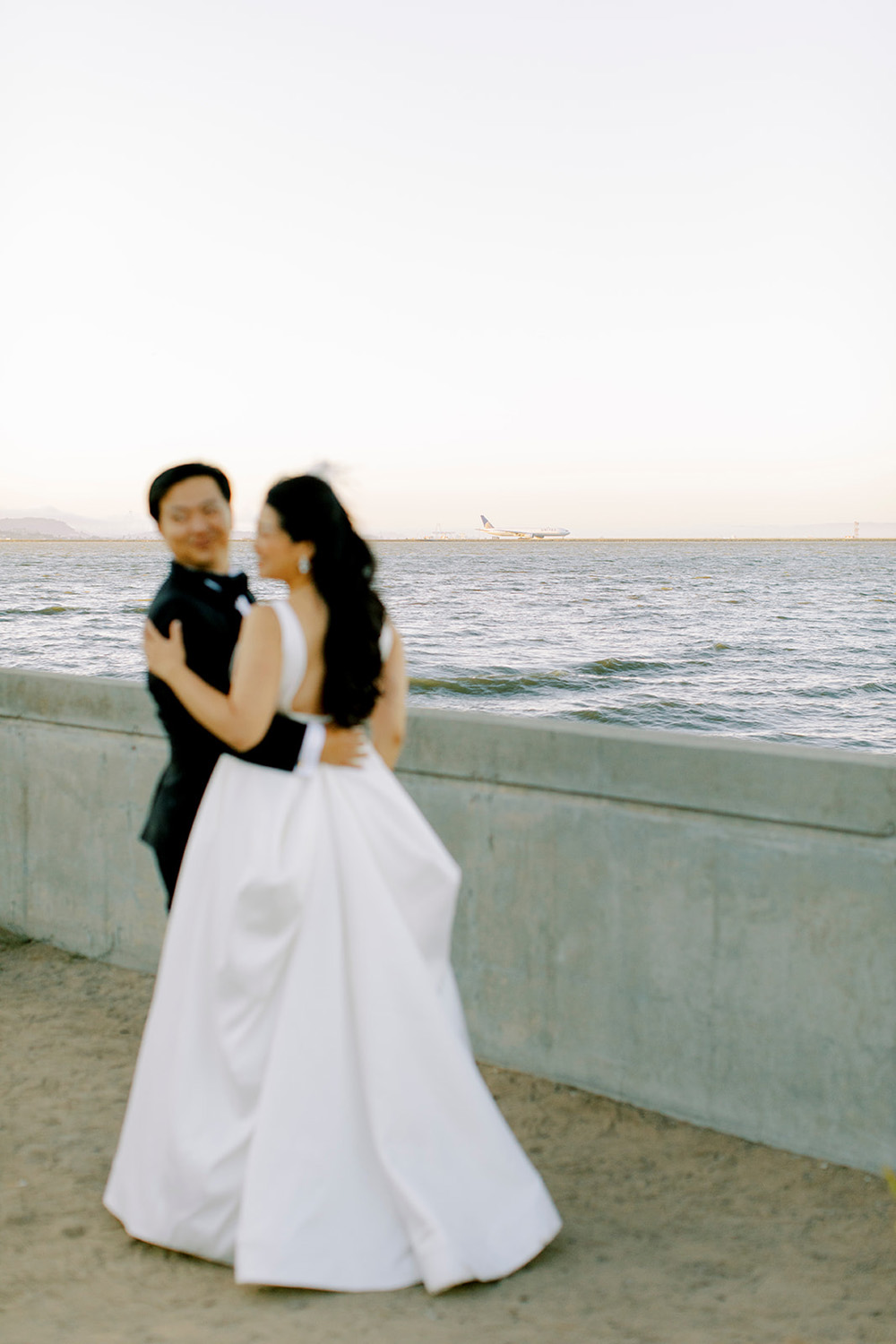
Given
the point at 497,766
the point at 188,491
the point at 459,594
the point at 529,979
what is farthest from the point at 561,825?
the point at 459,594

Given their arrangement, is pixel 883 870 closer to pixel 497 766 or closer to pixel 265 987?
pixel 497 766

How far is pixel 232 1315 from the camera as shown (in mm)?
2773

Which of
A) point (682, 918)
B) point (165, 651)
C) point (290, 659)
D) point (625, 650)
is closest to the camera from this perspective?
point (290, 659)

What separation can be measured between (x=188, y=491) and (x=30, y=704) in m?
2.82

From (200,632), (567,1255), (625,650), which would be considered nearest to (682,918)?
(567,1255)

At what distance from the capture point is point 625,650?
37.0 m

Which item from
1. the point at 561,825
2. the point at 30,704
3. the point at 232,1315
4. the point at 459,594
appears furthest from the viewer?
the point at 459,594

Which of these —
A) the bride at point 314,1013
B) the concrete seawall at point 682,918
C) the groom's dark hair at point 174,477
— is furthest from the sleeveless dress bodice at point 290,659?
the concrete seawall at point 682,918

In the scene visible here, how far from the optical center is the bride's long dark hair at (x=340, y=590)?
281cm

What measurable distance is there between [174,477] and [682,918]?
208 centimetres

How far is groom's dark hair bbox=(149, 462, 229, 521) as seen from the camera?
3088mm

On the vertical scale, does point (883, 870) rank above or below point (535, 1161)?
above

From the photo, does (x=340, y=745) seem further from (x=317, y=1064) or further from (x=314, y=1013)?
(x=317, y=1064)

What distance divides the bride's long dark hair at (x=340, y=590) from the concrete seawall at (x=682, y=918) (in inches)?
50.8
